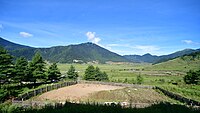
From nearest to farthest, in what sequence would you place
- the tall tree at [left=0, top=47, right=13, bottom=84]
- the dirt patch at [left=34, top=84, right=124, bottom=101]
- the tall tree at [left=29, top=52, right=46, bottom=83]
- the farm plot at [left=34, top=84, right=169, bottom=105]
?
the farm plot at [left=34, top=84, right=169, bottom=105]
the dirt patch at [left=34, top=84, right=124, bottom=101]
the tall tree at [left=0, top=47, right=13, bottom=84]
the tall tree at [left=29, top=52, right=46, bottom=83]

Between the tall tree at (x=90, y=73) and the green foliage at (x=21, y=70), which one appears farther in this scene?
the tall tree at (x=90, y=73)

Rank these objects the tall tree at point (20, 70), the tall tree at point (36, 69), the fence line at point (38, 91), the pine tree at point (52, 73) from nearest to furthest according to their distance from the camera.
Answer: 1. the fence line at point (38, 91)
2. the tall tree at point (20, 70)
3. the tall tree at point (36, 69)
4. the pine tree at point (52, 73)

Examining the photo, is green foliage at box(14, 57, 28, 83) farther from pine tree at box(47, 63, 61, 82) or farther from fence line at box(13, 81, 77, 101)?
→ pine tree at box(47, 63, 61, 82)

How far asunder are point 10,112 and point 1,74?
31.0m

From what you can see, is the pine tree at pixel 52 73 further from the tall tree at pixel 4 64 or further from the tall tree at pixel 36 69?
the tall tree at pixel 4 64

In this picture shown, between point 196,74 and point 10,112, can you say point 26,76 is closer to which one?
point 10,112

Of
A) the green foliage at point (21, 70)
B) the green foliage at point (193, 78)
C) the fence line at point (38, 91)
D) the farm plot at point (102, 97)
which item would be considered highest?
the green foliage at point (21, 70)

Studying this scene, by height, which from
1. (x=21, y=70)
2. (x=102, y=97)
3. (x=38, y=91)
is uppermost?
(x=21, y=70)

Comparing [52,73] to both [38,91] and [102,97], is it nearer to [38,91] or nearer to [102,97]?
[38,91]

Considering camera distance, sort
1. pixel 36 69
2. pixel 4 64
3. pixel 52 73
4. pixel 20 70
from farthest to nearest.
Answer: pixel 52 73
pixel 36 69
pixel 20 70
pixel 4 64

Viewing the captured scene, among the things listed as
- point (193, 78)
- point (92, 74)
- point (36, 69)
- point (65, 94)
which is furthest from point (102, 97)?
point (193, 78)

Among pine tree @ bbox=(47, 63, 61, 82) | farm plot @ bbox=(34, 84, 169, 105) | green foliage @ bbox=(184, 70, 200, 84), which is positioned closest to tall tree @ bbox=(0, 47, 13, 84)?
farm plot @ bbox=(34, 84, 169, 105)

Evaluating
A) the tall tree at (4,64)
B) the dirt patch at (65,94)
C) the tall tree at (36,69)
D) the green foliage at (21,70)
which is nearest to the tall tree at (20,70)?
the green foliage at (21,70)

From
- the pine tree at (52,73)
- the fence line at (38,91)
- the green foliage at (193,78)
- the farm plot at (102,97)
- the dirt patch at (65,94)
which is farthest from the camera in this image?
the green foliage at (193,78)
